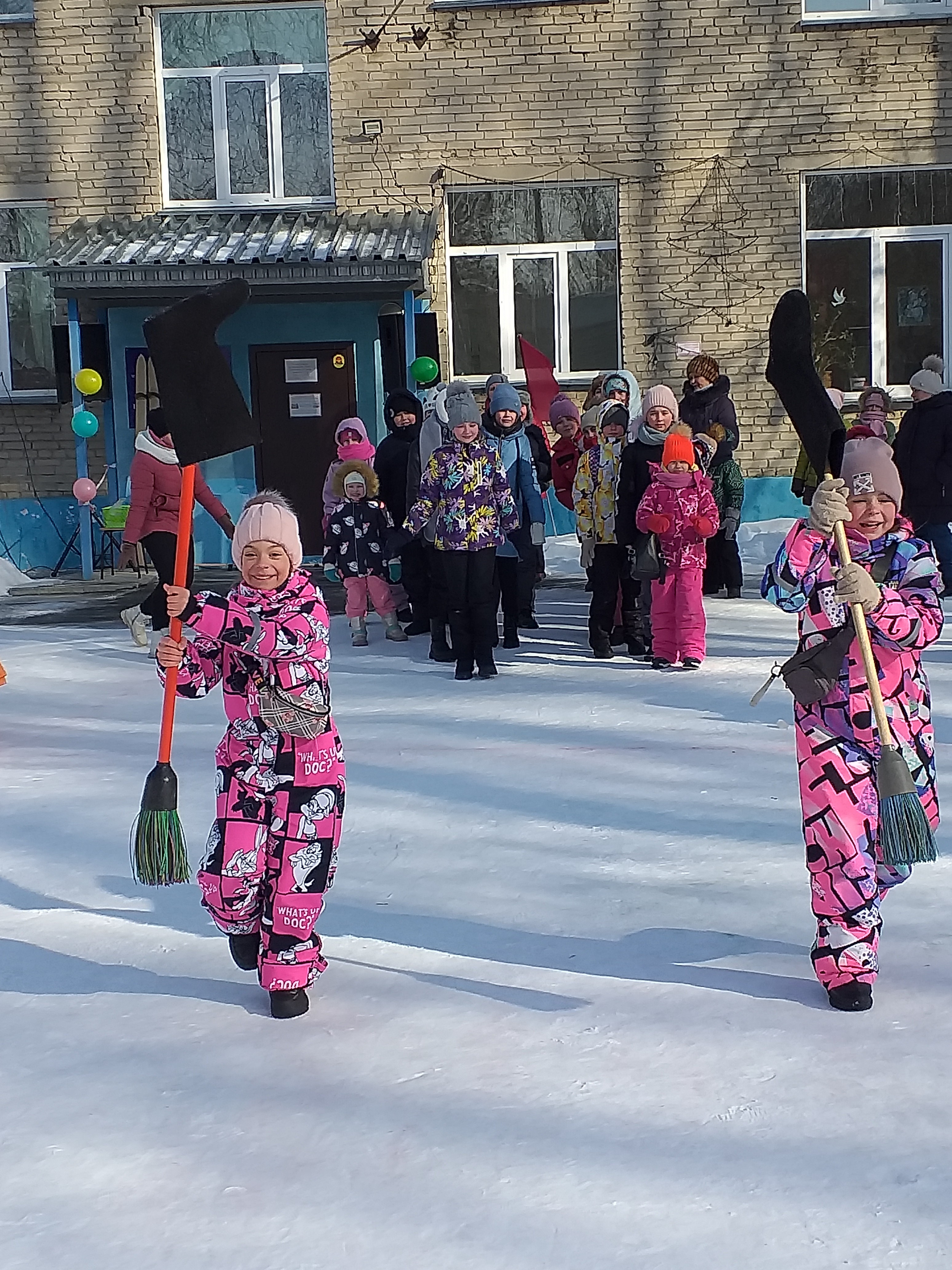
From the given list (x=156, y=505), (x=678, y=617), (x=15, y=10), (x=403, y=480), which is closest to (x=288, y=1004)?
(x=678, y=617)

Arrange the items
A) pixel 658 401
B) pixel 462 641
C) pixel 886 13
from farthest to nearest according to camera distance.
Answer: pixel 886 13, pixel 658 401, pixel 462 641

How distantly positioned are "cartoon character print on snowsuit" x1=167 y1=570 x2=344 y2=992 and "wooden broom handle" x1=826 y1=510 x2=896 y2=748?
1300 millimetres

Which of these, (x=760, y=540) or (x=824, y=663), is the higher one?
(x=824, y=663)

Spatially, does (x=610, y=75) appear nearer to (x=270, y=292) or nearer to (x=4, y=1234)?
(x=270, y=292)

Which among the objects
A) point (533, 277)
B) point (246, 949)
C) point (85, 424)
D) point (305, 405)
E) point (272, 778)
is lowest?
point (246, 949)

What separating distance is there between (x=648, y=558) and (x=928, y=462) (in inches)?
107

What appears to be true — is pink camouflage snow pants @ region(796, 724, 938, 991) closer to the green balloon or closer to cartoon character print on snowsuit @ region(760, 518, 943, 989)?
cartoon character print on snowsuit @ region(760, 518, 943, 989)

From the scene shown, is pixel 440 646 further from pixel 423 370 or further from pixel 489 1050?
pixel 489 1050

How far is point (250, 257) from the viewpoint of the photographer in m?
13.2

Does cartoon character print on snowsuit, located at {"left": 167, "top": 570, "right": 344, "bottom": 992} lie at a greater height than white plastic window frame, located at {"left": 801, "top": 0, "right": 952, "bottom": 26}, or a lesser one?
lesser

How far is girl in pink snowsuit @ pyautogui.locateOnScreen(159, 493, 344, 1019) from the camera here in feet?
12.4

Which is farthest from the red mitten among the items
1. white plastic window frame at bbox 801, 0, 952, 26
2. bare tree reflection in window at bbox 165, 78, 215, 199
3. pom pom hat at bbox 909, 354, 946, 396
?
bare tree reflection in window at bbox 165, 78, 215, 199

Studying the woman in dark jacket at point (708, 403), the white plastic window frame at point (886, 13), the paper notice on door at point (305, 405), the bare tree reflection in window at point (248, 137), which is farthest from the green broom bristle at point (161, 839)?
the white plastic window frame at point (886, 13)

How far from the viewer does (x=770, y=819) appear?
554 centimetres
